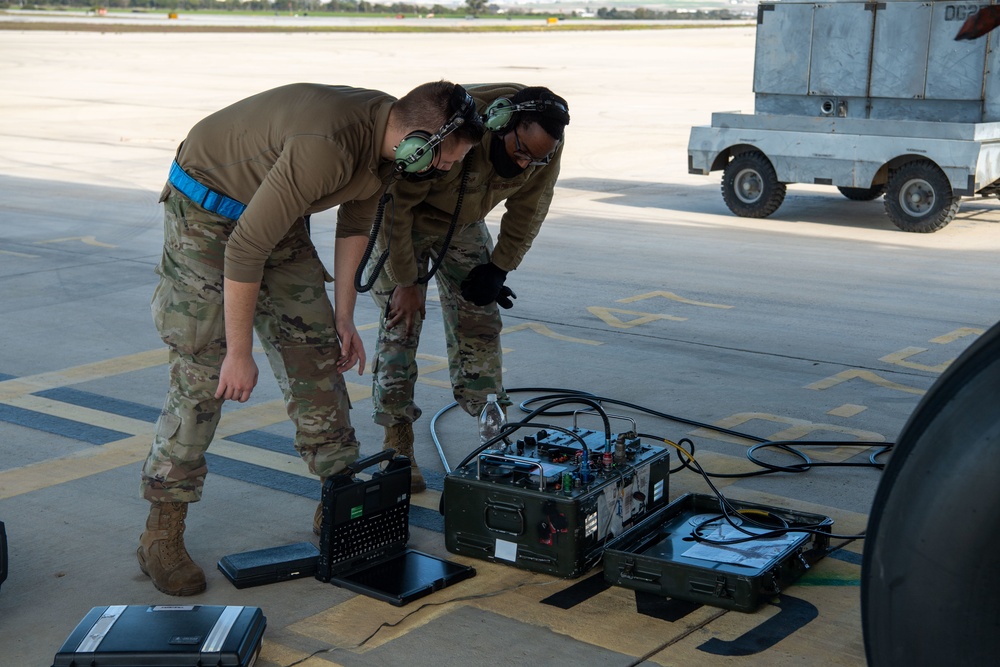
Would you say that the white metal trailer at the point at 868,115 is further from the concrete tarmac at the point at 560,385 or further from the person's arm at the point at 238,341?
the person's arm at the point at 238,341

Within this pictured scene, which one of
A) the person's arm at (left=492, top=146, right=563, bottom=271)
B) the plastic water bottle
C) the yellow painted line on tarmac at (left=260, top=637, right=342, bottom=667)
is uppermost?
the person's arm at (left=492, top=146, right=563, bottom=271)

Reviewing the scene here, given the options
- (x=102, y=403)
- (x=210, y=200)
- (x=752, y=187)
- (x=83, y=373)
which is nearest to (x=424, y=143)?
(x=210, y=200)

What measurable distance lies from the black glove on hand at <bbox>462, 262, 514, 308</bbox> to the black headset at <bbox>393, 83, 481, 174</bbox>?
124 centimetres

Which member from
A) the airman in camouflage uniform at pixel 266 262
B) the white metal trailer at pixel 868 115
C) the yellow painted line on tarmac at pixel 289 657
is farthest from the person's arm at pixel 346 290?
the white metal trailer at pixel 868 115

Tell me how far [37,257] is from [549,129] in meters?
7.35

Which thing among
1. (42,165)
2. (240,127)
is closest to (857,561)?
(240,127)

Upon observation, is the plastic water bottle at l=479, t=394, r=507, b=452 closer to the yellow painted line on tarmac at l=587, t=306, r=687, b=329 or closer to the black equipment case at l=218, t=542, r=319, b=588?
the black equipment case at l=218, t=542, r=319, b=588

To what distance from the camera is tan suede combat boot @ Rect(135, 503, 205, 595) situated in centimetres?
375

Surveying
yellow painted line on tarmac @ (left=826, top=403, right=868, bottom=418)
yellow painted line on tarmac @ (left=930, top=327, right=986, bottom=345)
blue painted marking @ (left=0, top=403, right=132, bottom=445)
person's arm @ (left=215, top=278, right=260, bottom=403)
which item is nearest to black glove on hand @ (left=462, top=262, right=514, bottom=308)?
person's arm @ (left=215, top=278, right=260, bottom=403)

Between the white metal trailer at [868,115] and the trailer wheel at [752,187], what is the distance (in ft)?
0.04

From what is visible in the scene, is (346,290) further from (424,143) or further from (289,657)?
(289,657)

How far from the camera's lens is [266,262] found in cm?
377

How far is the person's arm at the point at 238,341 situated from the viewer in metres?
3.41

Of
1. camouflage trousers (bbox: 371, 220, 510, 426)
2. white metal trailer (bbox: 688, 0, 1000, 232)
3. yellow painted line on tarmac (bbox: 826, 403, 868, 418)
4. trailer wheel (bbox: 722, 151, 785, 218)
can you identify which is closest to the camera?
camouflage trousers (bbox: 371, 220, 510, 426)
